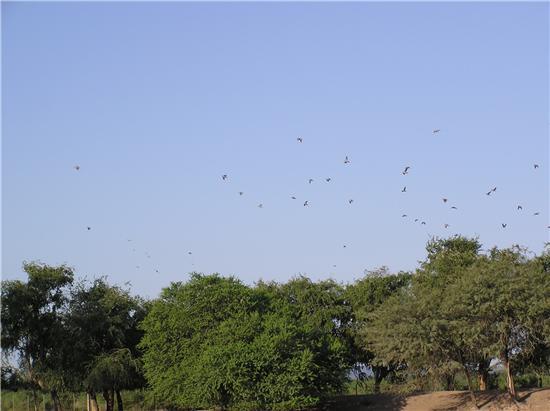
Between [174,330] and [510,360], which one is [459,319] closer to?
[510,360]

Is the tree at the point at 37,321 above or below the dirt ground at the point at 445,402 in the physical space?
above

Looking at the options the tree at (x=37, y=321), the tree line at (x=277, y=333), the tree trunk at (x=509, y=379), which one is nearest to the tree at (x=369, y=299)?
the tree line at (x=277, y=333)

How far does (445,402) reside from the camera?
5722 cm

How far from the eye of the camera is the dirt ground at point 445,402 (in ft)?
176

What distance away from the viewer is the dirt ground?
53.7 meters

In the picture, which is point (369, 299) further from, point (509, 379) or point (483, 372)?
point (509, 379)

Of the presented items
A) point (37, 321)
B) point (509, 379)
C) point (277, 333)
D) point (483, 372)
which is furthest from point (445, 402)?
point (37, 321)

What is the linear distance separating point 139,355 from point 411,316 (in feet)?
78.7

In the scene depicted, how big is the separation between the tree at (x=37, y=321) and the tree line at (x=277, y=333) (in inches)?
3.7

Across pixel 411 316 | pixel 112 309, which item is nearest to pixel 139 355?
pixel 112 309

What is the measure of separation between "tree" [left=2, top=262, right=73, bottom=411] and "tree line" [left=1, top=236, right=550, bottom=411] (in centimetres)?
9

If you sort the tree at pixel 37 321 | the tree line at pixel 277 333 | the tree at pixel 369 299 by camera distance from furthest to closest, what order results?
the tree at pixel 369 299 → the tree at pixel 37 321 → the tree line at pixel 277 333

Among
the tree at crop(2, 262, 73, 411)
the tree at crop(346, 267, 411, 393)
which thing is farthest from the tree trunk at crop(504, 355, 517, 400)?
the tree at crop(2, 262, 73, 411)

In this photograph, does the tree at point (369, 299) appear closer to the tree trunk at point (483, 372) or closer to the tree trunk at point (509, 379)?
the tree trunk at point (483, 372)
